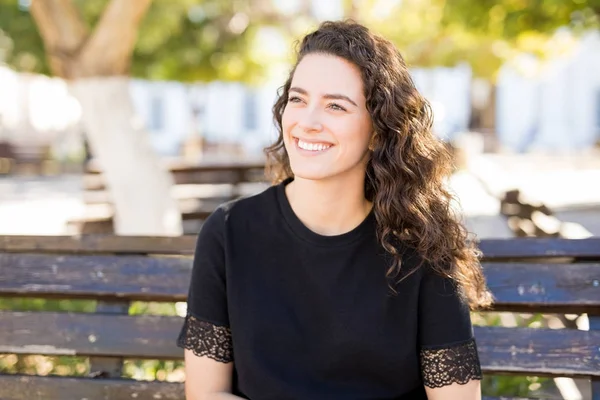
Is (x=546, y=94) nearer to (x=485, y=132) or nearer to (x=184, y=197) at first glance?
(x=485, y=132)

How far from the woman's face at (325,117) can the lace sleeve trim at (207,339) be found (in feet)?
1.83

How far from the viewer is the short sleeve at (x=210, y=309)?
2787 mm

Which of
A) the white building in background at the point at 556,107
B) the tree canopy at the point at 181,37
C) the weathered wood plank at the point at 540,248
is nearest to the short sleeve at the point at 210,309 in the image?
the weathered wood plank at the point at 540,248

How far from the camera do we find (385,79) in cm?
270

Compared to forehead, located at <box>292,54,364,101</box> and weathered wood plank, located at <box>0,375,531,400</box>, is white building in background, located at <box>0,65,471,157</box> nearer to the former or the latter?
weathered wood plank, located at <box>0,375,531,400</box>

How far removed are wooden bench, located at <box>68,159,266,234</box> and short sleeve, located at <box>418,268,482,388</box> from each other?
6670 mm

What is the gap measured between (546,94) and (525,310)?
104 ft

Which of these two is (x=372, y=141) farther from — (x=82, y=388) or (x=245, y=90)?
(x=245, y=90)

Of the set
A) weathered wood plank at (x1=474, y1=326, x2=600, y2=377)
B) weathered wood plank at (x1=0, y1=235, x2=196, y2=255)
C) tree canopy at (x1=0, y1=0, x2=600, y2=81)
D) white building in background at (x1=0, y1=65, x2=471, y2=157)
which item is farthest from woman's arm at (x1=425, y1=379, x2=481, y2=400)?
white building in background at (x1=0, y1=65, x2=471, y2=157)

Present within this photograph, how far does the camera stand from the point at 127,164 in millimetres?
7492

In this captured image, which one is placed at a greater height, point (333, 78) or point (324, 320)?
point (333, 78)

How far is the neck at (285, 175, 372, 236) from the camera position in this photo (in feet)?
9.16

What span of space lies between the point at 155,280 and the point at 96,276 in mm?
229

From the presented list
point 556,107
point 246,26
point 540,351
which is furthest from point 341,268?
point 556,107
